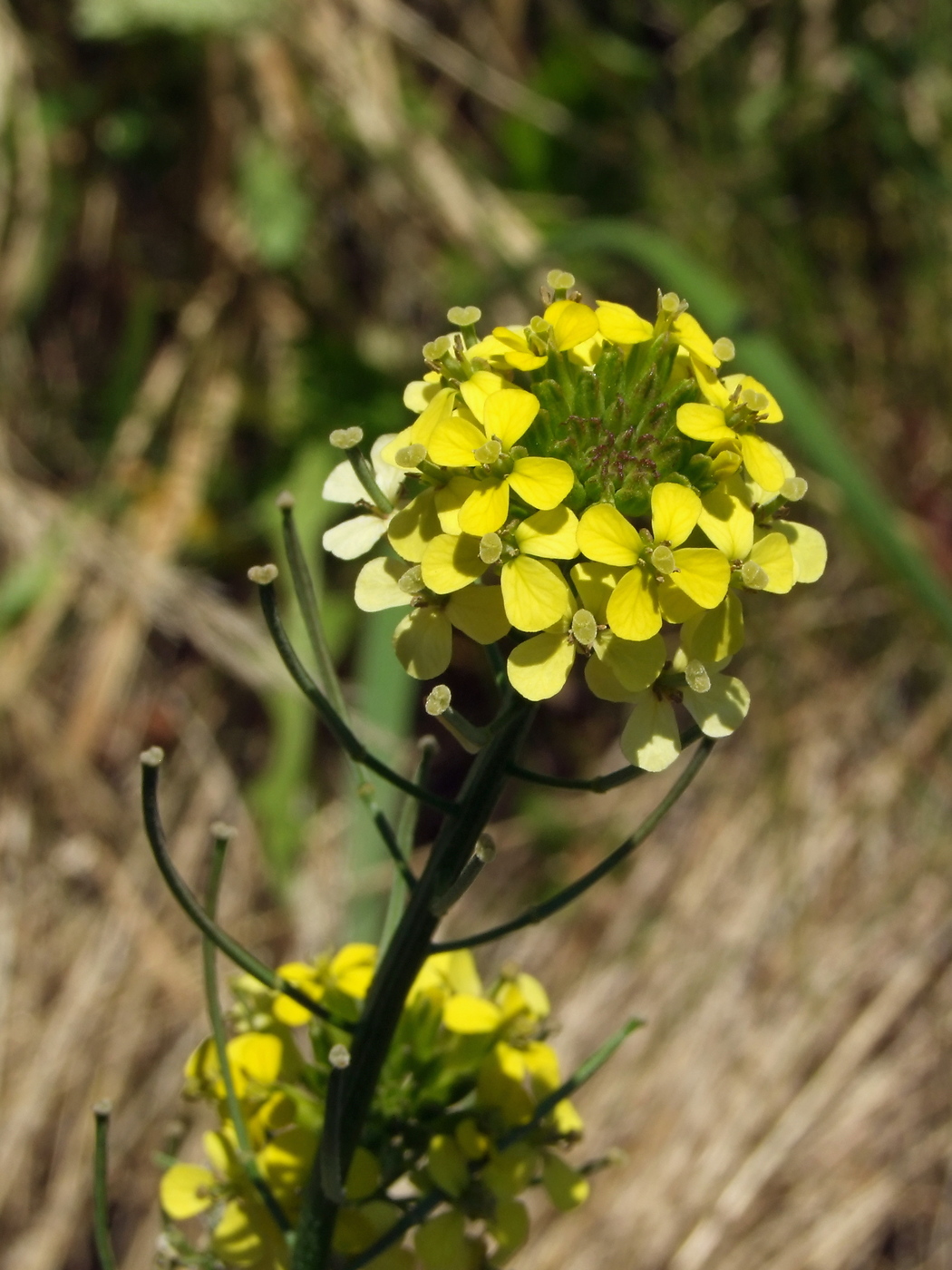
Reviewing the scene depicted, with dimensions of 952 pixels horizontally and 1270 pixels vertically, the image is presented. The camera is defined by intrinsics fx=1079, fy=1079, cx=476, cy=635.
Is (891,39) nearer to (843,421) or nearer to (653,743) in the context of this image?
(843,421)

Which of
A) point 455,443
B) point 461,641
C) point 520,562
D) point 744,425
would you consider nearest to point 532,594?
point 520,562

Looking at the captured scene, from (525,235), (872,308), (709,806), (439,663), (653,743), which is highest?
(525,235)

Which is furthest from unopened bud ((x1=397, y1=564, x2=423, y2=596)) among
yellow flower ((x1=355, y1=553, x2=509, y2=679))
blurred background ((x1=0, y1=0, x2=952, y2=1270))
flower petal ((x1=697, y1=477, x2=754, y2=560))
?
blurred background ((x1=0, y1=0, x2=952, y2=1270))

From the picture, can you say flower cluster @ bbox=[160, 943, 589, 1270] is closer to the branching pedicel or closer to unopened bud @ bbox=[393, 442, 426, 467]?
the branching pedicel

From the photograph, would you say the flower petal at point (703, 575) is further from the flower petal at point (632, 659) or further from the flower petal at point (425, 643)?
the flower petal at point (425, 643)

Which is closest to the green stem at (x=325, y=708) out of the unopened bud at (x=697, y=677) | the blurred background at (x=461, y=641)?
the unopened bud at (x=697, y=677)

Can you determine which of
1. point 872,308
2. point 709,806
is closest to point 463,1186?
point 709,806
